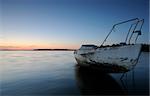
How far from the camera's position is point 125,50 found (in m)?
14.9

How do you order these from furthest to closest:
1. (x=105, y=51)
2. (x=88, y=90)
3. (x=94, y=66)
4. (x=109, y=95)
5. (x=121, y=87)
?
(x=94, y=66), (x=105, y=51), (x=121, y=87), (x=88, y=90), (x=109, y=95)

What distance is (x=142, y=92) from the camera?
1113 centimetres

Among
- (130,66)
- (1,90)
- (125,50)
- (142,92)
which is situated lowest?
(142,92)

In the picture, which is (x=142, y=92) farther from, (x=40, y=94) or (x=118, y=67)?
(x=40, y=94)

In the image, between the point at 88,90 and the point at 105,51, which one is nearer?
the point at 88,90

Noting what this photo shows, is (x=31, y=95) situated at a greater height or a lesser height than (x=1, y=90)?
lesser

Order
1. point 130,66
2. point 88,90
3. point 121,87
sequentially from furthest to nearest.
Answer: point 130,66
point 121,87
point 88,90

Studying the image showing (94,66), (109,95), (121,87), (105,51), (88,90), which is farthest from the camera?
(94,66)

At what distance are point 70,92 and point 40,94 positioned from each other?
1.73 m

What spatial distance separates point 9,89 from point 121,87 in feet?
23.7

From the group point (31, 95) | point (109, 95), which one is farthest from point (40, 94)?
point (109, 95)

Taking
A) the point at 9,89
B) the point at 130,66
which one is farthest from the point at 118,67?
the point at 9,89

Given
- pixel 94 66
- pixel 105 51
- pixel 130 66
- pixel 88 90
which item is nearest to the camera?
pixel 88 90

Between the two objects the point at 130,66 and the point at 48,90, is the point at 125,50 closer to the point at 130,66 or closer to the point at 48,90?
the point at 130,66
